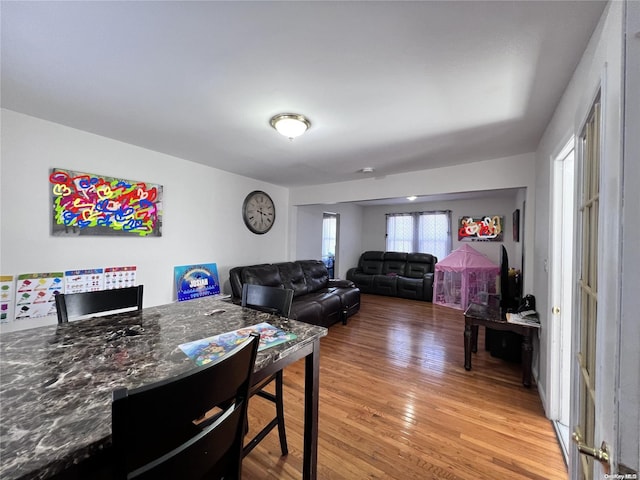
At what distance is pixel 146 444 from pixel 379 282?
590cm

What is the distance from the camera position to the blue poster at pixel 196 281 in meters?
3.07

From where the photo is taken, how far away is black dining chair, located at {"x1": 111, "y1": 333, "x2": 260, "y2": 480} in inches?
20.4

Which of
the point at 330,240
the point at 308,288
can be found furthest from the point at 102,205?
the point at 330,240

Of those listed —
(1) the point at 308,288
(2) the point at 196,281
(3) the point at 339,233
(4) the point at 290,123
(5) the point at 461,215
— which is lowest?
(1) the point at 308,288

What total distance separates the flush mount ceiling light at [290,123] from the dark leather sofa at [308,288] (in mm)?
2112

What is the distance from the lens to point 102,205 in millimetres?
2447

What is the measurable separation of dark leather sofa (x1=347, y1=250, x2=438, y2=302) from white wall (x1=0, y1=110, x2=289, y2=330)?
Result: 3158mm

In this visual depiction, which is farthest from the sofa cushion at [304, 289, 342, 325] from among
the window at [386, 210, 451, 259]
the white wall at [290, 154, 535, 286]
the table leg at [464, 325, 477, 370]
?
the window at [386, 210, 451, 259]

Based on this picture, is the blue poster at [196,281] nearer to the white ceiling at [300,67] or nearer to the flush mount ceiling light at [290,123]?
the white ceiling at [300,67]

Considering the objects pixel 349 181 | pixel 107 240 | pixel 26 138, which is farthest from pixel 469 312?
pixel 26 138

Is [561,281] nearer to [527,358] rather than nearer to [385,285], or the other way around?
[527,358]

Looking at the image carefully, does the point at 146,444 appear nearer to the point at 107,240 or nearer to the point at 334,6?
the point at 334,6

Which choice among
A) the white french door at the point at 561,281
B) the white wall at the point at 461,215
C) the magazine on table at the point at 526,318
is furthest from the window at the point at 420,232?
the white french door at the point at 561,281

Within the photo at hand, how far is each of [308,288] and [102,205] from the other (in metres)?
2.88
